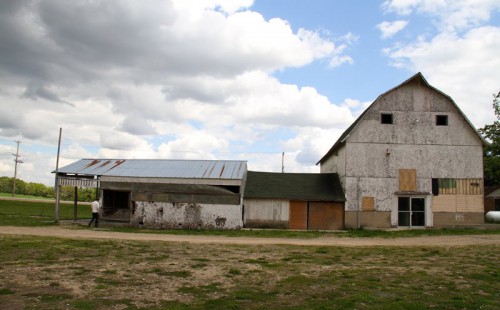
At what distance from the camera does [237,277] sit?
11.4m

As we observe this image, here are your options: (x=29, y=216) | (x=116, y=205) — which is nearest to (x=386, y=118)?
(x=116, y=205)

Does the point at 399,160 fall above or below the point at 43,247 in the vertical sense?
above

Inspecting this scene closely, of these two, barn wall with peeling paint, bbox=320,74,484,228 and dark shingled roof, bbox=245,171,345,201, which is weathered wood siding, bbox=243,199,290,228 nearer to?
dark shingled roof, bbox=245,171,345,201

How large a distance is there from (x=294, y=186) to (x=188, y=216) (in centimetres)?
814

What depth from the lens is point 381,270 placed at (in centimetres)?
1269

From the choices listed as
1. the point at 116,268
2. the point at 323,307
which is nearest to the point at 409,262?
the point at 323,307

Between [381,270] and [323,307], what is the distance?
16.4ft

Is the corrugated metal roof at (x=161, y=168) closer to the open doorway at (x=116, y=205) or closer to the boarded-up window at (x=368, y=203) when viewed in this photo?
the open doorway at (x=116, y=205)

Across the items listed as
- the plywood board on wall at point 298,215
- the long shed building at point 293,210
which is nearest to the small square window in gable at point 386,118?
the long shed building at point 293,210

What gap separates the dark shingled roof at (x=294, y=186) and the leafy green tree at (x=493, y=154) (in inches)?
703

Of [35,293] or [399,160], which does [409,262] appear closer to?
[35,293]

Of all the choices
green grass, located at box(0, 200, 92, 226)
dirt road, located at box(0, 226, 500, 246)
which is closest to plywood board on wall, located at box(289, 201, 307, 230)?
dirt road, located at box(0, 226, 500, 246)

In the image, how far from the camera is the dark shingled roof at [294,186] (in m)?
29.1

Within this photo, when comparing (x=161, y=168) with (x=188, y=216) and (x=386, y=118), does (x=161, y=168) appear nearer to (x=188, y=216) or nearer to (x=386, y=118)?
(x=188, y=216)
